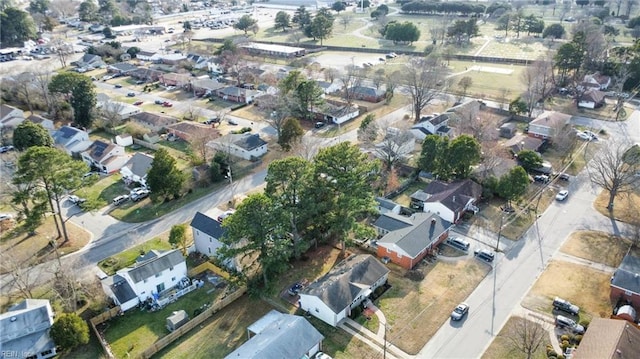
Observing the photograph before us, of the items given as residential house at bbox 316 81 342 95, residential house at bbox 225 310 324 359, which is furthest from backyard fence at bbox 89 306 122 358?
residential house at bbox 316 81 342 95

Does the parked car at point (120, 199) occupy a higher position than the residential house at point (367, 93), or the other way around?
the residential house at point (367, 93)

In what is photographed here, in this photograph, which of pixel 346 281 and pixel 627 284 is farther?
pixel 346 281

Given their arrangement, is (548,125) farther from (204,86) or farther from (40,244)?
(40,244)

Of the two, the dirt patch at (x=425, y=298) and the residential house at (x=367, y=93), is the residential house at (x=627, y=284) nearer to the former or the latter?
the dirt patch at (x=425, y=298)

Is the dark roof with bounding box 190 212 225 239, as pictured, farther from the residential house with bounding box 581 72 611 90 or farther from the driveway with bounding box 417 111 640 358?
the residential house with bounding box 581 72 611 90

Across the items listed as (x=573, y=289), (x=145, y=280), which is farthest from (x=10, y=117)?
(x=573, y=289)

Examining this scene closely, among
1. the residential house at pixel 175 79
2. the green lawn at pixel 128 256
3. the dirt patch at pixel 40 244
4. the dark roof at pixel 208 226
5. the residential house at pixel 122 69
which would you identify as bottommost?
the green lawn at pixel 128 256

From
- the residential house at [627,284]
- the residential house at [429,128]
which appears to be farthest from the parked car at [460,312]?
the residential house at [429,128]

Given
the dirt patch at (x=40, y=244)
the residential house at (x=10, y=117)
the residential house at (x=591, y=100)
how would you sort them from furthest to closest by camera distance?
the residential house at (x=591, y=100)
the residential house at (x=10, y=117)
the dirt patch at (x=40, y=244)
